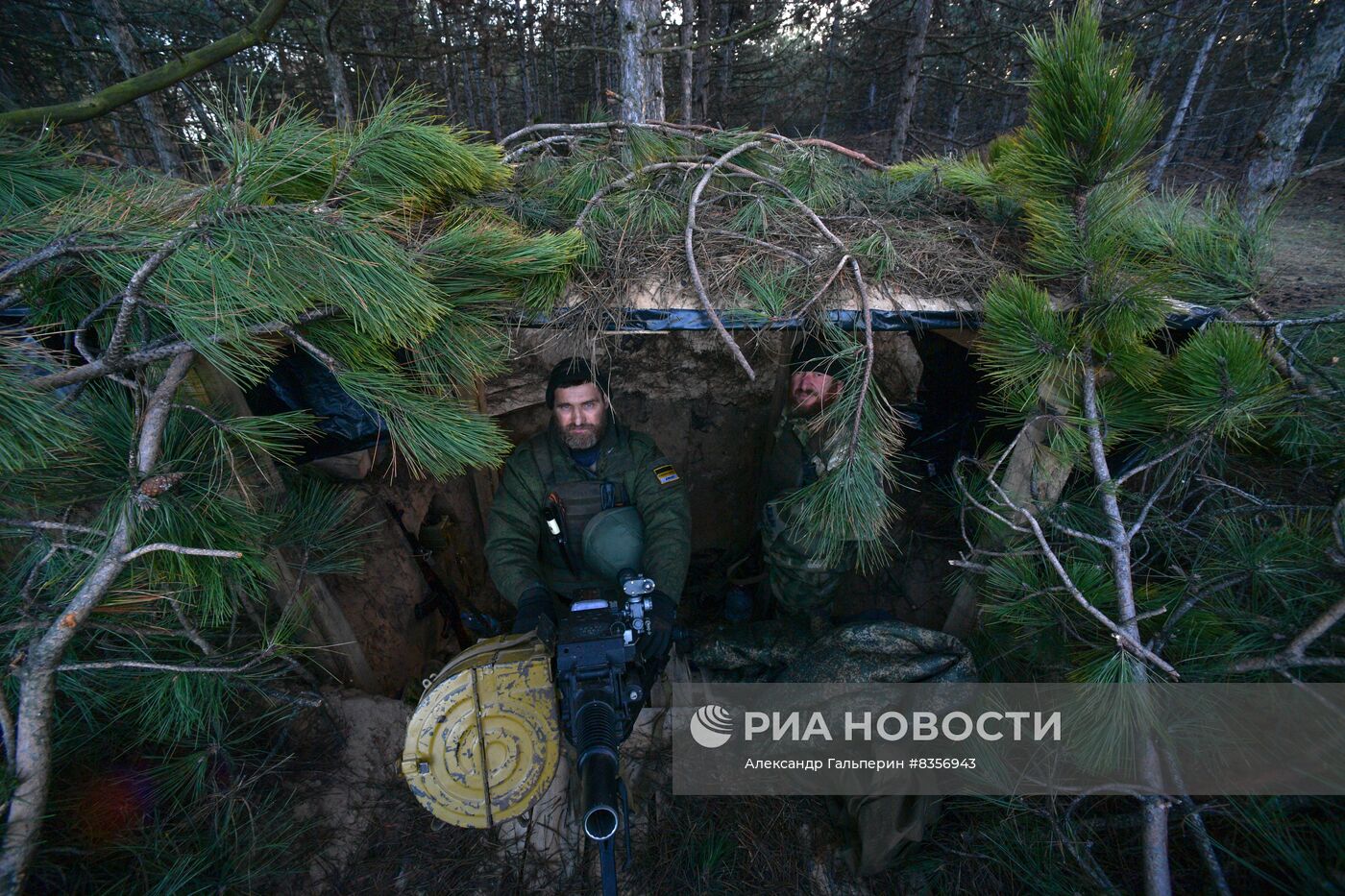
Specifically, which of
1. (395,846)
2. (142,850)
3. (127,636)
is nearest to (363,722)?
(395,846)

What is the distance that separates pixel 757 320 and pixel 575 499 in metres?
1.43

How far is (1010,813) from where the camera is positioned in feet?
6.66

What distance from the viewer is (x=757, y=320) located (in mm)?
1962

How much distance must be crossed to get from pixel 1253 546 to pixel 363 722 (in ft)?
11.7

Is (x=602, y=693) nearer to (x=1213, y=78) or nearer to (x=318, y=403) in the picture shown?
(x=318, y=403)

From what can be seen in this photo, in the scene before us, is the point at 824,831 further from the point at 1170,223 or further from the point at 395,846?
the point at 1170,223

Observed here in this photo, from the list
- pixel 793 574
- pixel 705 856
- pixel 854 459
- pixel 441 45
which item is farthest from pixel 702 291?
pixel 441 45

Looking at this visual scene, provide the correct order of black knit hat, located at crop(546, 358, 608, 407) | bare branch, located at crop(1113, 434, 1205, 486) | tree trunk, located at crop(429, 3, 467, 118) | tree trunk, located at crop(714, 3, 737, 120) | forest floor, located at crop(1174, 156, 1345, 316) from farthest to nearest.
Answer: tree trunk, located at crop(714, 3, 737, 120) < tree trunk, located at crop(429, 3, 467, 118) < forest floor, located at crop(1174, 156, 1345, 316) < black knit hat, located at crop(546, 358, 608, 407) < bare branch, located at crop(1113, 434, 1205, 486)

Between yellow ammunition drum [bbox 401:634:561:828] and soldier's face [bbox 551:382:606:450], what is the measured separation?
110 centimetres

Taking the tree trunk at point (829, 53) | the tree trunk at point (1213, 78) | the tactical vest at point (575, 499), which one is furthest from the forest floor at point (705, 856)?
the tree trunk at point (1213, 78)

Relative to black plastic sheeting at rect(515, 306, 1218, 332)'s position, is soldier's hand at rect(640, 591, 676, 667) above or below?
below

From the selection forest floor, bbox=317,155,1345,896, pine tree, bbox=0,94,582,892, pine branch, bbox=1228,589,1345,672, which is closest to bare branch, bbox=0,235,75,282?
pine tree, bbox=0,94,582,892

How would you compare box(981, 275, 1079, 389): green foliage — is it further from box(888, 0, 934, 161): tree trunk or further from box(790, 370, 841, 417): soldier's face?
box(888, 0, 934, 161): tree trunk

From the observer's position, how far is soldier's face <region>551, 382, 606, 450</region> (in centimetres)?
271
